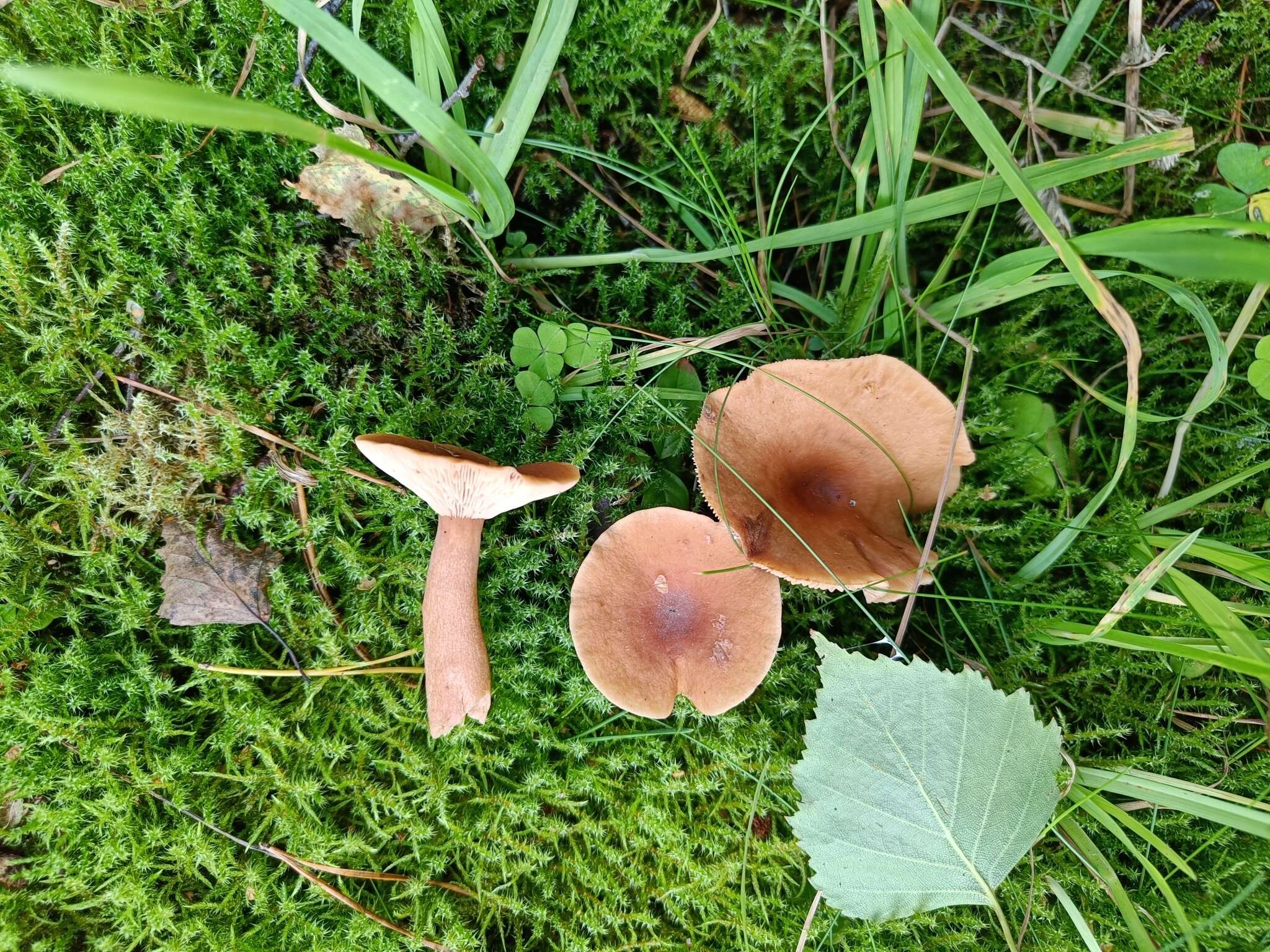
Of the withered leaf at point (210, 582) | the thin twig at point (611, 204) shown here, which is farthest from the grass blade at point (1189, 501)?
the withered leaf at point (210, 582)

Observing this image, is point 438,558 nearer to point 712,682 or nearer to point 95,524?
point 712,682

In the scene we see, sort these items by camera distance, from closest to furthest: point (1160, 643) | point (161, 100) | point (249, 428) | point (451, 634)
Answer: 1. point (161, 100)
2. point (1160, 643)
3. point (451, 634)
4. point (249, 428)

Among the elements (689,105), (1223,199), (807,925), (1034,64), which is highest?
(1034,64)

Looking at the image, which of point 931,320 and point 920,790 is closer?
point 920,790

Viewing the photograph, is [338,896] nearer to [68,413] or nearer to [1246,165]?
[68,413]

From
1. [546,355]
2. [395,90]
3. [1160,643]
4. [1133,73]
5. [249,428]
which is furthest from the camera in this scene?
[1133,73]

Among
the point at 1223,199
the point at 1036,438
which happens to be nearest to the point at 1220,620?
the point at 1036,438

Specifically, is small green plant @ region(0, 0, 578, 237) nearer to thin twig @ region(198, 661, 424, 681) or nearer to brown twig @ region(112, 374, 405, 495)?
brown twig @ region(112, 374, 405, 495)
